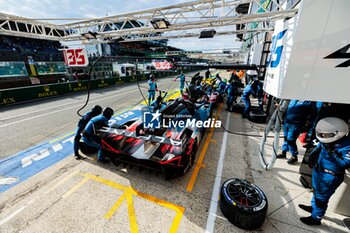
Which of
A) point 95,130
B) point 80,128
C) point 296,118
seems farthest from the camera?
point 80,128

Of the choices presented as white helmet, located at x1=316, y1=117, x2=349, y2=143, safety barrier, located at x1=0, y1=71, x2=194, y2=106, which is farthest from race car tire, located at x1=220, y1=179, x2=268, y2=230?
safety barrier, located at x1=0, y1=71, x2=194, y2=106

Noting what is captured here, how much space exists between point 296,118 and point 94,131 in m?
5.19

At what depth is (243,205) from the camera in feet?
7.70

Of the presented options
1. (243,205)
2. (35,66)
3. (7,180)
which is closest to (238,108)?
(243,205)

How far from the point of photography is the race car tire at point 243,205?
2.28 metres

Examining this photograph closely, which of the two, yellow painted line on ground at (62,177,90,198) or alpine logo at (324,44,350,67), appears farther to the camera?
yellow painted line on ground at (62,177,90,198)

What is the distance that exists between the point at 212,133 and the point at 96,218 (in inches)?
176

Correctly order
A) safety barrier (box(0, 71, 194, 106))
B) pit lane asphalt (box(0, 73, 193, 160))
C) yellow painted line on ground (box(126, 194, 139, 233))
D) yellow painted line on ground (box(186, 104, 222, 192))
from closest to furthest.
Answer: yellow painted line on ground (box(126, 194, 139, 233))
yellow painted line on ground (box(186, 104, 222, 192))
pit lane asphalt (box(0, 73, 193, 160))
safety barrier (box(0, 71, 194, 106))

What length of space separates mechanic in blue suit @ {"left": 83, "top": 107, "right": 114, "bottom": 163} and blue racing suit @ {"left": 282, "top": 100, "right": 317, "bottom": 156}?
4835mm

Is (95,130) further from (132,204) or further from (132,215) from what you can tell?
(132,215)

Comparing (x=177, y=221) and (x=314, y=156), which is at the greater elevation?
(x=314, y=156)

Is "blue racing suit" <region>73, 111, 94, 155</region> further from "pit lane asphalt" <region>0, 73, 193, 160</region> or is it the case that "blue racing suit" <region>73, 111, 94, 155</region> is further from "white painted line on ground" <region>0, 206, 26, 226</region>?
"pit lane asphalt" <region>0, 73, 193, 160</region>

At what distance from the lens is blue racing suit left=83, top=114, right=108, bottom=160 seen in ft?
12.4

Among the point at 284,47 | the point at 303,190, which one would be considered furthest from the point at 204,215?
the point at 284,47
